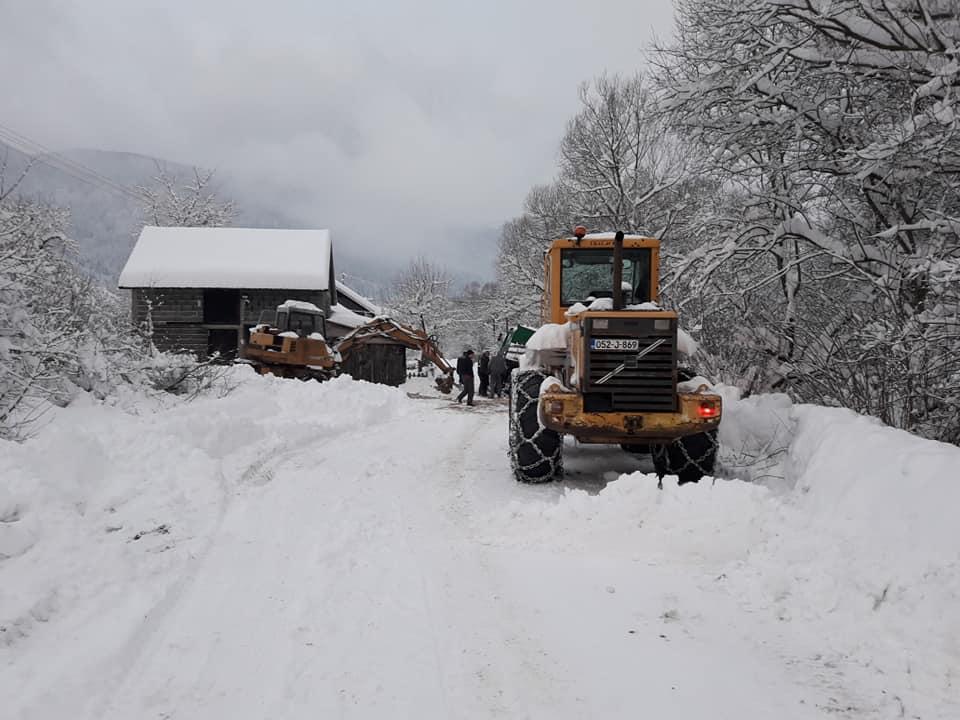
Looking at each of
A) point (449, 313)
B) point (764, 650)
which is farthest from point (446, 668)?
point (449, 313)

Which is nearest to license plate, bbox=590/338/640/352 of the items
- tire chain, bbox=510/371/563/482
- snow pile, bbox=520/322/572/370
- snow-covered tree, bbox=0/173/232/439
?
snow pile, bbox=520/322/572/370

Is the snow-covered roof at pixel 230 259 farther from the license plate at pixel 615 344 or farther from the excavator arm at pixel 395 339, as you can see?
the license plate at pixel 615 344

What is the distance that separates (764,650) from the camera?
291cm

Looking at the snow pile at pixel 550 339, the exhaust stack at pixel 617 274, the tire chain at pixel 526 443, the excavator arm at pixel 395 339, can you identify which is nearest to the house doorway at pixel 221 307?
the excavator arm at pixel 395 339

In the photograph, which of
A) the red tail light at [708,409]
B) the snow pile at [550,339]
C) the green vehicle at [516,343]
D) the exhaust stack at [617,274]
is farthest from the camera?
the green vehicle at [516,343]

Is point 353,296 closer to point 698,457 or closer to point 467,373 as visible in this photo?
point 467,373

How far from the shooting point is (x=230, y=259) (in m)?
28.1

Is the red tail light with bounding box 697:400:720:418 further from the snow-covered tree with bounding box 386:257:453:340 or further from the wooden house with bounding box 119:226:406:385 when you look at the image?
the snow-covered tree with bounding box 386:257:453:340

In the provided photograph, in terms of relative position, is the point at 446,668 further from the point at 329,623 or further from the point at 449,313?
the point at 449,313

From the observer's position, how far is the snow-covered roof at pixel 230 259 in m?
26.9

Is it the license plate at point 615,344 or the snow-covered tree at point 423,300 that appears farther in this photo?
the snow-covered tree at point 423,300

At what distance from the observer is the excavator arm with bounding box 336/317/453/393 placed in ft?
66.2

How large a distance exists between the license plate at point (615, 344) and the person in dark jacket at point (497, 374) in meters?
14.2

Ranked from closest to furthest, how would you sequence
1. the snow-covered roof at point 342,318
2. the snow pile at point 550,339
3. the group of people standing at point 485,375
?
the snow pile at point 550,339 → the group of people standing at point 485,375 → the snow-covered roof at point 342,318
